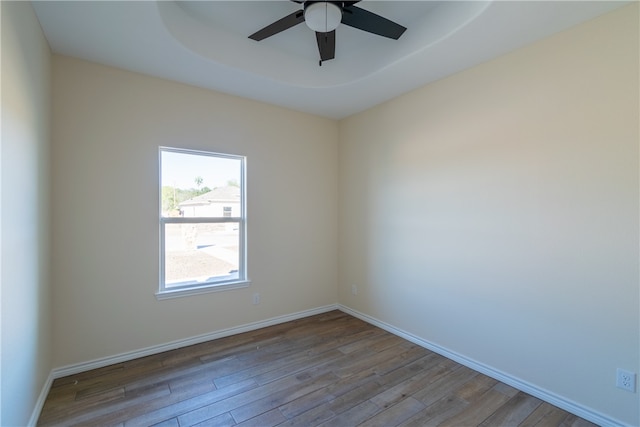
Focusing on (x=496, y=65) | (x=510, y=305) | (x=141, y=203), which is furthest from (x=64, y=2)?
(x=510, y=305)

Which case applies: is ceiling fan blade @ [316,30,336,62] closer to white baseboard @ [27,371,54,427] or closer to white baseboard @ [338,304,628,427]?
white baseboard @ [338,304,628,427]

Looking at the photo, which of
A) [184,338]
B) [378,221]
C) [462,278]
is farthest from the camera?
[378,221]

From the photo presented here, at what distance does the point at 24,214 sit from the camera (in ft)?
5.84

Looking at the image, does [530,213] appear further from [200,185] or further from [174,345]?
[174,345]

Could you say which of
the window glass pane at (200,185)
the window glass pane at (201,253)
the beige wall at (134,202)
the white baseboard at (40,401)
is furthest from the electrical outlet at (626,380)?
the white baseboard at (40,401)

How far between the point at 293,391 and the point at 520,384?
5.84 ft

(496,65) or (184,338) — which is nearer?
(496,65)

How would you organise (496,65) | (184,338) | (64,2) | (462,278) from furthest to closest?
(184,338) < (462,278) < (496,65) < (64,2)

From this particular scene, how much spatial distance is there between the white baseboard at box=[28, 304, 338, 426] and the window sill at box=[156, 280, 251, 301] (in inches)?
17.9

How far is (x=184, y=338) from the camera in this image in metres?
3.03

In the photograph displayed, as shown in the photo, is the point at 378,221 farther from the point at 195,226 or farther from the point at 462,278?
the point at 195,226

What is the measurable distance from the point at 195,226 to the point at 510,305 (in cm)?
303

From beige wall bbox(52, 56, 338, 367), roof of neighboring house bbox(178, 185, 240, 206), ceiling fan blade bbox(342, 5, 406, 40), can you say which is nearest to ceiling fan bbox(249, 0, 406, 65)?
ceiling fan blade bbox(342, 5, 406, 40)

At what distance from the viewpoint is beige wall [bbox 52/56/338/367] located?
8.20ft
